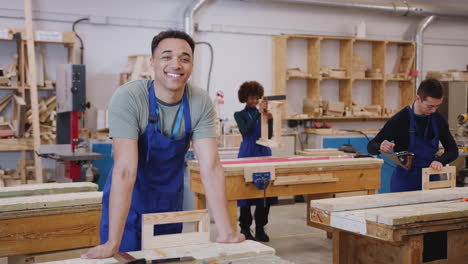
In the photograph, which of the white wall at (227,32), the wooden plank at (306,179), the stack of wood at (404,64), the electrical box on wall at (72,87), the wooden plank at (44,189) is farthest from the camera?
the stack of wood at (404,64)

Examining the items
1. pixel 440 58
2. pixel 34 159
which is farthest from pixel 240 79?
pixel 440 58

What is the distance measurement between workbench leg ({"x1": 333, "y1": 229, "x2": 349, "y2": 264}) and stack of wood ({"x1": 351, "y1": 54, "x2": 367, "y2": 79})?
5790 mm

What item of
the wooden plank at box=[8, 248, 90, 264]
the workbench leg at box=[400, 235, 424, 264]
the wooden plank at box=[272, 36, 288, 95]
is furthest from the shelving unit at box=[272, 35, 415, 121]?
the workbench leg at box=[400, 235, 424, 264]

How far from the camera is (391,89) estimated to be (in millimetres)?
9547

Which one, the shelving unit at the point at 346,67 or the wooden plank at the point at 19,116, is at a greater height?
the shelving unit at the point at 346,67

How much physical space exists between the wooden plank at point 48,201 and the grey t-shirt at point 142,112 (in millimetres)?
1230

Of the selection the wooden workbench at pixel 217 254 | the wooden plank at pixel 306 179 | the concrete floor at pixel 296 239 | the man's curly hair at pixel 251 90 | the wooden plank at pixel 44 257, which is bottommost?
the concrete floor at pixel 296 239

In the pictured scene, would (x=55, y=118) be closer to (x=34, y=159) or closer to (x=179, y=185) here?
(x=34, y=159)

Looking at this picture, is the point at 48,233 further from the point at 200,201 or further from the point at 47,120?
the point at 47,120

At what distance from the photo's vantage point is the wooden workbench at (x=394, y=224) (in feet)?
9.31

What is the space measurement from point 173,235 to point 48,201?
1239 mm

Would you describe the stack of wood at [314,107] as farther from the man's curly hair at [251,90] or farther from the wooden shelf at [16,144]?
the wooden shelf at [16,144]

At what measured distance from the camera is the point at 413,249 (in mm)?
2906

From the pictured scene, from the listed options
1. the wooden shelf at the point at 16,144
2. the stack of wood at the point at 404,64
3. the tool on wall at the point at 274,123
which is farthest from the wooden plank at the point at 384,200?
the stack of wood at the point at 404,64
